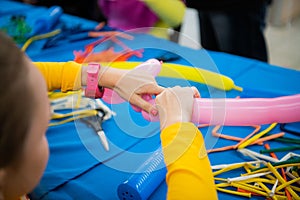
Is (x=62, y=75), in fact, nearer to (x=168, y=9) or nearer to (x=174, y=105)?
(x=174, y=105)

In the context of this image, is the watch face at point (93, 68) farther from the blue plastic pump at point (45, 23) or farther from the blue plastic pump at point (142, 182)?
the blue plastic pump at point (45, 23)

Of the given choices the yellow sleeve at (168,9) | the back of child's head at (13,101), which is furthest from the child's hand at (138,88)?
the yellow sleeve at (168,9)

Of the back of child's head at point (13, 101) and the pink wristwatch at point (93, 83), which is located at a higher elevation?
the back of child's head at point (13, 101)

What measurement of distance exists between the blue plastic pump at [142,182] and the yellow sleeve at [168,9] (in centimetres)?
50

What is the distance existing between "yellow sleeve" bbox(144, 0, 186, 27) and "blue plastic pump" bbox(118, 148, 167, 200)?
0.50 metres

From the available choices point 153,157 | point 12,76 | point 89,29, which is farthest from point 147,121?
point 89,29

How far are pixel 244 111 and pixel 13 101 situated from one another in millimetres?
346

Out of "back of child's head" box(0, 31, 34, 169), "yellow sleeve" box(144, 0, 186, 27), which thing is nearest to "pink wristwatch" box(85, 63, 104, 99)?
"back of child's head" box(0, 31, 34, 169)

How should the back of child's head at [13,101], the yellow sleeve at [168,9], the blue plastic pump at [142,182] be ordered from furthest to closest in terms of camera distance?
1. the yellow sleeve at [168,9]
2. the blue plastic pump at [142,182]
3. the back of child's head at [13,101]

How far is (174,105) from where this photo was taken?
1.54ft

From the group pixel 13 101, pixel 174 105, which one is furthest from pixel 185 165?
pixel 13 101

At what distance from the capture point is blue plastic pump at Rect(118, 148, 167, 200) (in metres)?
0.54

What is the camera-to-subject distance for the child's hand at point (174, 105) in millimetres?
462

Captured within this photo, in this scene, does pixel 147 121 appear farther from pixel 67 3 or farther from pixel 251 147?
pixel 67 3
